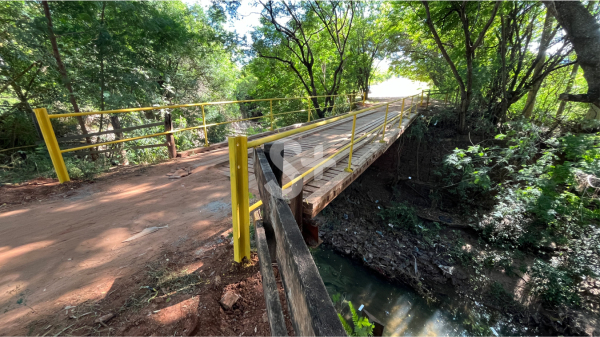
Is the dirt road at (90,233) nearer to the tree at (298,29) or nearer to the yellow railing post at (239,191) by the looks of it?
the yellow railing post at (239,191)

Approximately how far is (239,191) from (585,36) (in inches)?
222

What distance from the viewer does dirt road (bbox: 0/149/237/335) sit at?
1.69 metres

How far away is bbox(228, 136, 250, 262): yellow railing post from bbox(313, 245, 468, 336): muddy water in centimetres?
324

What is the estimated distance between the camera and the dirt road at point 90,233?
169 cm

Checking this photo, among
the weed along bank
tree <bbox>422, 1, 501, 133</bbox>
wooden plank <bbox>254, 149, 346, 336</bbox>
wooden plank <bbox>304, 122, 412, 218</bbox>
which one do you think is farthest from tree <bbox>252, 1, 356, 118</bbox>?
wooden plank <bbox>254, 149, 346, 336</bbox>

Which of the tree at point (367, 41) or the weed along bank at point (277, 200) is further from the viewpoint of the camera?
the tree at point (367, 41)

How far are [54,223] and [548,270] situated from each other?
913cm

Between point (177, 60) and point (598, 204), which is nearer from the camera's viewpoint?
point (598, 204)

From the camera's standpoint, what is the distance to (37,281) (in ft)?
5.84

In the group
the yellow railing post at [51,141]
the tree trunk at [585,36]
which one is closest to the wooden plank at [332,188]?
the tree trunk at [585,36]

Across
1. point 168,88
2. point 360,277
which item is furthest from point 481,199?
point 168,88

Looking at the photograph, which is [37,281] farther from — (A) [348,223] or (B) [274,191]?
(A) [348,223]

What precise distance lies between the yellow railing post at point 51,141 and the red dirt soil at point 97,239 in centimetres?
22

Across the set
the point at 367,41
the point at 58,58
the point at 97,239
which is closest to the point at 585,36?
the point at 97,239
